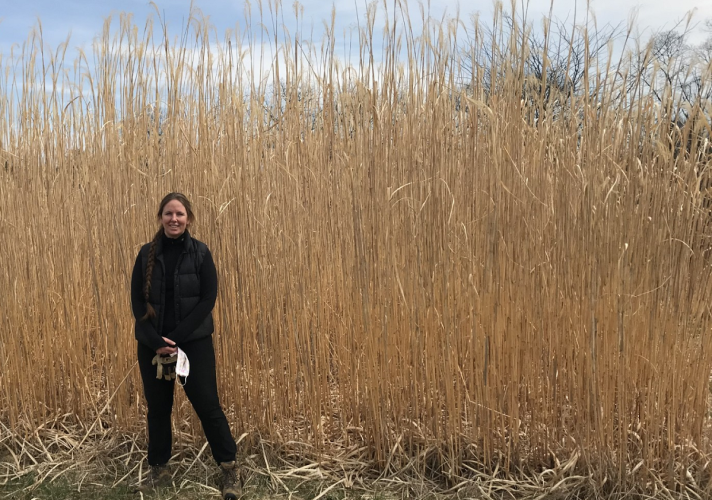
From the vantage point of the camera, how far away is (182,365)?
74.9 inches

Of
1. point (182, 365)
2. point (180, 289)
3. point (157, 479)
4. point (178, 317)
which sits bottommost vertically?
point (157, 479)

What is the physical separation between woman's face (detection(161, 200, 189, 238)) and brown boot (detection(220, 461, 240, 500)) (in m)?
0.91

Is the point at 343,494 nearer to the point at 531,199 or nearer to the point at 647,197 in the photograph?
the point at 531,199

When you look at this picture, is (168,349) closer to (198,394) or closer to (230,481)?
(198,394)

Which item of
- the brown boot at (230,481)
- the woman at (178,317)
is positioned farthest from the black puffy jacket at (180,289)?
the brown boot at (230,481)

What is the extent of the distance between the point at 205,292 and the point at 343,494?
0.96m

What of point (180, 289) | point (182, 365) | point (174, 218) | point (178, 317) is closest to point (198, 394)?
point (182, 365)

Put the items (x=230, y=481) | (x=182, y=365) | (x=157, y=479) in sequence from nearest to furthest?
(x=182, y=365) → (x=230, y=481) → (x=157, y=479)

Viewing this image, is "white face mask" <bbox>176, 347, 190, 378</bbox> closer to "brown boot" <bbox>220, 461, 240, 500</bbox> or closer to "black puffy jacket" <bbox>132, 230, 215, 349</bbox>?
"black puffy jacket" <bbox>132, 230, 215, 349</bbox>

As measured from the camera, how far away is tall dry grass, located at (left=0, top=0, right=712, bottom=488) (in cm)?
196

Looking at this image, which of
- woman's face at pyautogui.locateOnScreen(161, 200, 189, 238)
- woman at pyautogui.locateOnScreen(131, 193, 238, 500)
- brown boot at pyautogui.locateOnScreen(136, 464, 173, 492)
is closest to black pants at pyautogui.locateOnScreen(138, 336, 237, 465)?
woman at pyautogui.locateOnScreen(131, 193, 238, 500)

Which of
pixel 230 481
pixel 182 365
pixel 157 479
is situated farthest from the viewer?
pixel 157 479

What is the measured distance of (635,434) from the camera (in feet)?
6.48

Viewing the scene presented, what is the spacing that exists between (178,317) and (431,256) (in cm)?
99
